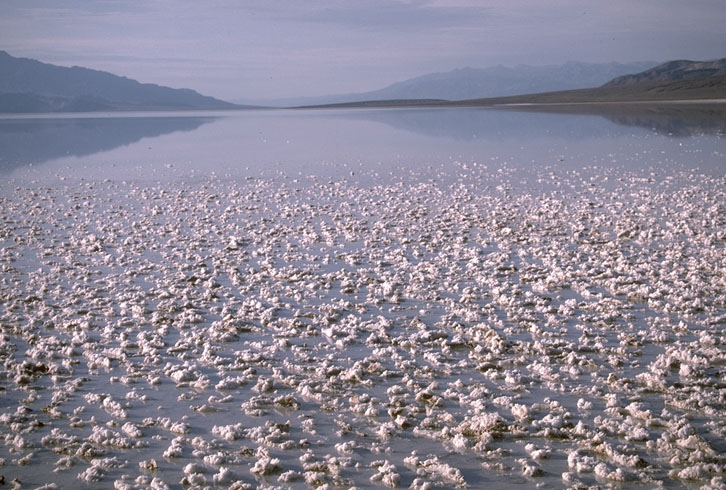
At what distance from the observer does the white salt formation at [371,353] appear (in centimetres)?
576

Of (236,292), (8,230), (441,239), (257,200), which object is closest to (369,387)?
(236,292)

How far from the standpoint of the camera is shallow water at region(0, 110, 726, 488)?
5805mm

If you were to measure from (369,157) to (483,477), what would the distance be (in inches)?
1122

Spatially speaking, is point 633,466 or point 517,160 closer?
point 633,466

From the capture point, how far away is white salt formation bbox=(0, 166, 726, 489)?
576 centimetres

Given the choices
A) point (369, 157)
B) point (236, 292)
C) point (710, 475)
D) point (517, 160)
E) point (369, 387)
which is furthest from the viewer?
point (369, 157)

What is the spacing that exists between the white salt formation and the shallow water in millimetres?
31

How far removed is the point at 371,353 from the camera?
8242mm

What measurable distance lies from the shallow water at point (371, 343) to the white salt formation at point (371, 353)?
31mm

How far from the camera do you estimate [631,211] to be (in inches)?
651

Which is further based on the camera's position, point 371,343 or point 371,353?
point 371,343

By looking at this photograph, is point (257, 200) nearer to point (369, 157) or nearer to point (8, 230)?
point (8, 230)

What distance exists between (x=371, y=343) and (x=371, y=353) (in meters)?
0.34

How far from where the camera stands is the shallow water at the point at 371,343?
5805 millimetres
